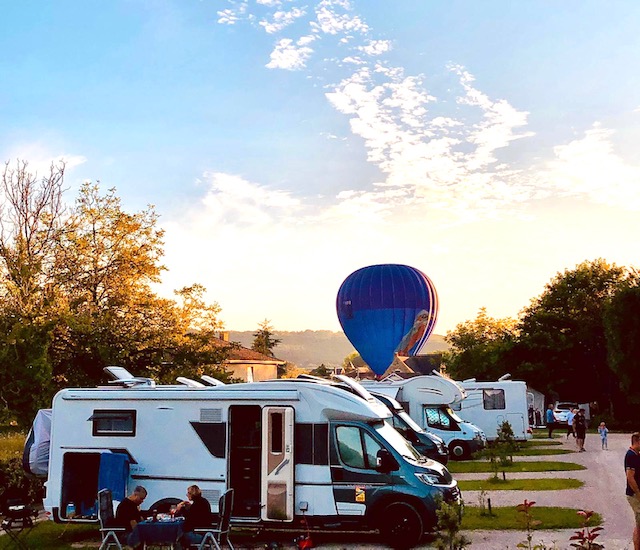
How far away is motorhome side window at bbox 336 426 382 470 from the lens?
508 inches

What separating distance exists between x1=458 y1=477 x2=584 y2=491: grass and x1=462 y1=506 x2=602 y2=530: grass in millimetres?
3350

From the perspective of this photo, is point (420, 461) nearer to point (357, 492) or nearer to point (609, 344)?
point (357, 492)

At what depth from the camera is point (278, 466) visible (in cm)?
1294

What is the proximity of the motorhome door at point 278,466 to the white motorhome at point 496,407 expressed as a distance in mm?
21307

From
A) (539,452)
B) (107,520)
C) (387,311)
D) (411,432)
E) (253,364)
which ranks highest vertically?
(387,311)

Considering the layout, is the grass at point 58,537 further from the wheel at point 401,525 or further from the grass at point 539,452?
the grass at point 539,452

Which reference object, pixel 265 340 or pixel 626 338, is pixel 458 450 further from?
pixel 265 340

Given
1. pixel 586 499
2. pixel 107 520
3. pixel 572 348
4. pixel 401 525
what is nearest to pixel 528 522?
pixel 401 525

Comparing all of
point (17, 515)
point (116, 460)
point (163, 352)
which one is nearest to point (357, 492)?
point (116, 460)

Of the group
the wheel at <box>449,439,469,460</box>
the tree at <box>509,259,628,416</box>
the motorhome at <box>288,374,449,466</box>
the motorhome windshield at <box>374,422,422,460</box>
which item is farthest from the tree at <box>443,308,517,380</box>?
the motorhome windshield at <box>374,422,422,460</box>

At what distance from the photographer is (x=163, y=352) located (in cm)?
2834

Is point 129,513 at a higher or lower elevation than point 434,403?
lower

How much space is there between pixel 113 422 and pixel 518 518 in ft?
26.0

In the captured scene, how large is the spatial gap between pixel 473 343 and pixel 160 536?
61.0m
